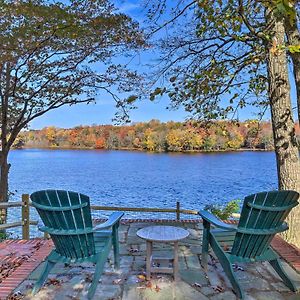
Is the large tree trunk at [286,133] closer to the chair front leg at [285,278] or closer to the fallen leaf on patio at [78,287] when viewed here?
the chair front leg at [285,278]

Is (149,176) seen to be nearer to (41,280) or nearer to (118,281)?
Result: (118,281)

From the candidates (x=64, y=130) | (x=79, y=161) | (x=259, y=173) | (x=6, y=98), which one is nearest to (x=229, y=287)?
(x=6, y=98)

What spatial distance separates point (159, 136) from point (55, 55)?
570cm

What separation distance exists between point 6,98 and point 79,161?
57.4 feet

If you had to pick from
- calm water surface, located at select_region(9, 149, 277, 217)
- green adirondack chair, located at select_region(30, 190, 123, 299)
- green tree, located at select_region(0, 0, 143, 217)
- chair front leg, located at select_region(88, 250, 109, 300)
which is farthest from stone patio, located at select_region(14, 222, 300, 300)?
calm water surface, located at select_region(9, 149, 277, 217)

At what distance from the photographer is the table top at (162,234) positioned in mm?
2886

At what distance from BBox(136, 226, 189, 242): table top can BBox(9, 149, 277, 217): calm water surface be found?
30.6ft

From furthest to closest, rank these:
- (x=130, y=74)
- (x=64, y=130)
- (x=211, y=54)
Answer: (x=64, y=130) → (x=130, y=74) → (x=211, y=54)

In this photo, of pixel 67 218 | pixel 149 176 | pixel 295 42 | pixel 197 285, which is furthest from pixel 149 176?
pixel 67 218

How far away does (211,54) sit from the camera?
545cm

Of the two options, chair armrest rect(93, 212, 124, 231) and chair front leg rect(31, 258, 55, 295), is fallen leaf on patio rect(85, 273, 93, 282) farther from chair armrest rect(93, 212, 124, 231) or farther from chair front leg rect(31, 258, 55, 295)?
chair armrest rect(93, 212, 124, 231)

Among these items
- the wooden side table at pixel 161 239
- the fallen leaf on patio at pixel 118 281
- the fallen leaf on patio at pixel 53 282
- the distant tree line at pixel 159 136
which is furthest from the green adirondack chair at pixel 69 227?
the distant tree line at pixel 159 136

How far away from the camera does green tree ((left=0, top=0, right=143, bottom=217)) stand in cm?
598

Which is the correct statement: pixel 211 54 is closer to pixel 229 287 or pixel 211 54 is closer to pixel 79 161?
pixel 229 287
